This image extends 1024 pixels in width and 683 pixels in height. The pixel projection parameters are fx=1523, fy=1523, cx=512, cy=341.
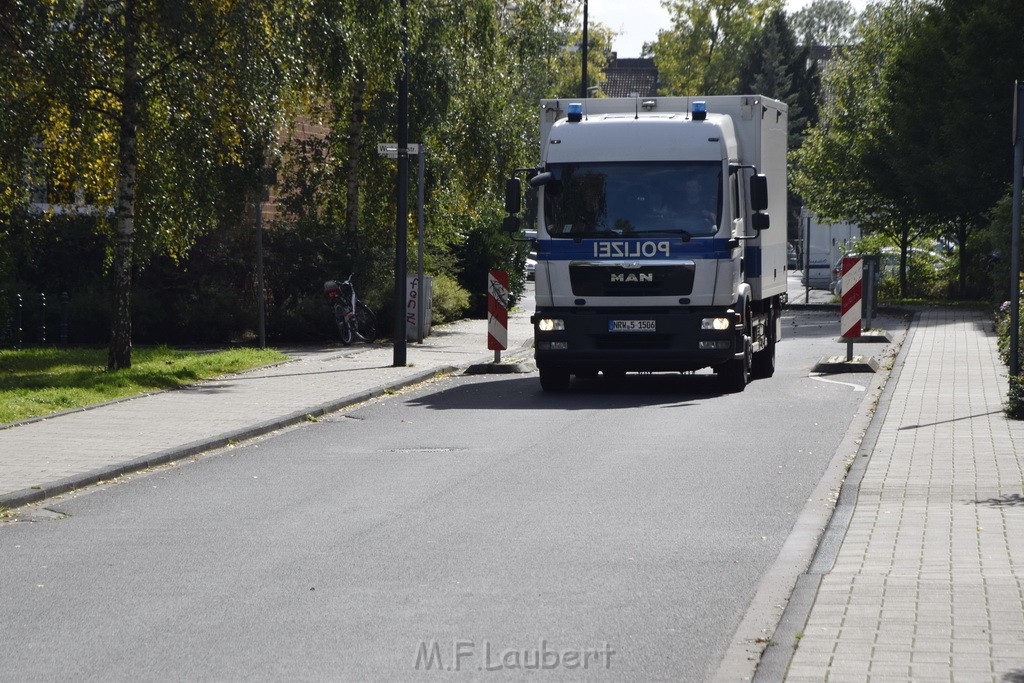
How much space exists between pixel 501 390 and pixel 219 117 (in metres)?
4.45

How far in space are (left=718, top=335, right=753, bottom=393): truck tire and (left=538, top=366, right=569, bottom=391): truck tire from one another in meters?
1.76

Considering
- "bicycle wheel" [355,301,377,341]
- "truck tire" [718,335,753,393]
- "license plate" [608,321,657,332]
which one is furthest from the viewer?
"bicycle wheel" [355,301,377,341]

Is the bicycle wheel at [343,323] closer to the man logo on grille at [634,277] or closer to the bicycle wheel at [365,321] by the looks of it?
the bicycle wheel at [365,321]

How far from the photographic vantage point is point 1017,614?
20.2ft

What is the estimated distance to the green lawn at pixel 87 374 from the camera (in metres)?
14.8

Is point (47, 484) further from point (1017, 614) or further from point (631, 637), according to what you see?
point (1017, 614)

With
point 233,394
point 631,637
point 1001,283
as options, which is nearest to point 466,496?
point 631,637

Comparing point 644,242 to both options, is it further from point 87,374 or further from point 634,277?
point 87,374

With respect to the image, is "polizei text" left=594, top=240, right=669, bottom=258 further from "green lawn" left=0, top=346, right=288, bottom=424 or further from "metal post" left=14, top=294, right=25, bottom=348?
"metal post" left=14, top=294, right=25, bottom=348

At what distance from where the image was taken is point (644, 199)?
16609 millimetres

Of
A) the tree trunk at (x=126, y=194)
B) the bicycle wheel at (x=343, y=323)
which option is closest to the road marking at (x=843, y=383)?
the bicycle wheel at (x=343, y=323)

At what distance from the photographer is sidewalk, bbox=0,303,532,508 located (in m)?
10.7

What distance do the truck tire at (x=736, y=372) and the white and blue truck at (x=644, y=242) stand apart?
18 millimetres

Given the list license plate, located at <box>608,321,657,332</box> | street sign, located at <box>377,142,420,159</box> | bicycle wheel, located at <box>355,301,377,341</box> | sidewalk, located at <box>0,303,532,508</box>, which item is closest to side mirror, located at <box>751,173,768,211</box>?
license plate, located at <box>608,321,657,332</box>
